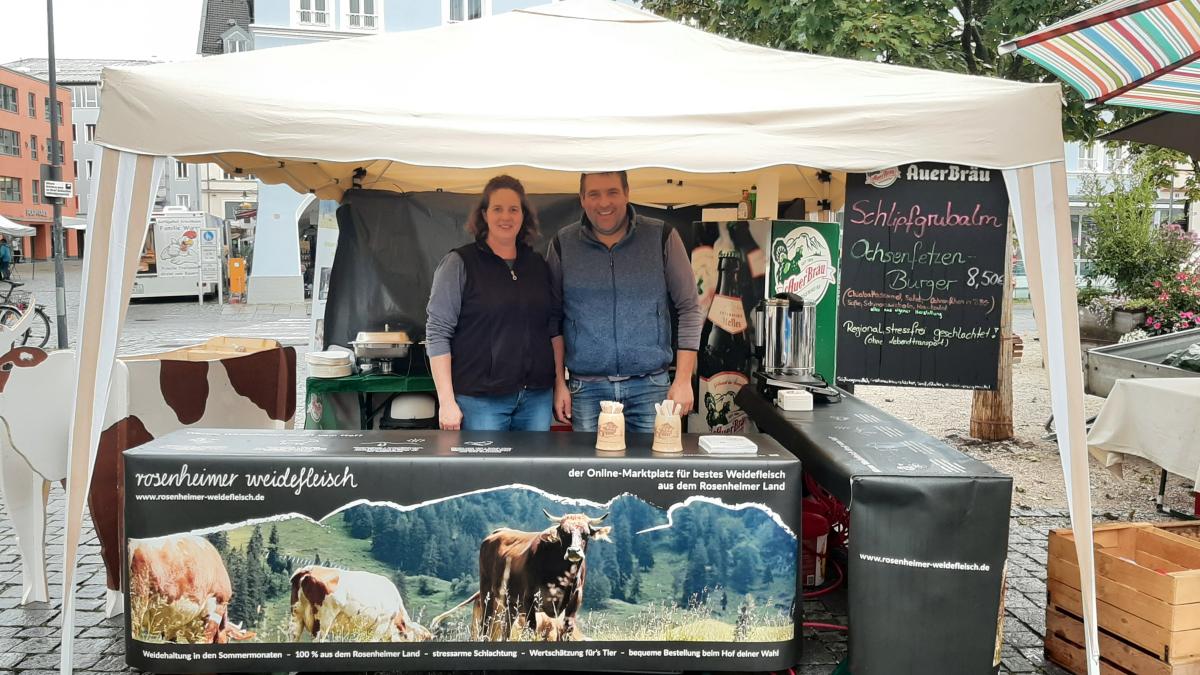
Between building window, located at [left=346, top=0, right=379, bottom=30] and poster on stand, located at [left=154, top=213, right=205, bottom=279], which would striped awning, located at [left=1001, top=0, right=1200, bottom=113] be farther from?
poster on stand, located at [left=154, top=213, right=205, bottom=279]

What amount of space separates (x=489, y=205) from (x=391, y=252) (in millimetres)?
2394

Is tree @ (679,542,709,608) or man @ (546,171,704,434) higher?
man @ (546,171,704,434)

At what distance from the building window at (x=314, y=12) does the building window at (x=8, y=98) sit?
37.2m

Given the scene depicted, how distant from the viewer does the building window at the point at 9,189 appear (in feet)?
157

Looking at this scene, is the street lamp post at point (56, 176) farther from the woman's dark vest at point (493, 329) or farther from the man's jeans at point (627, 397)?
the man's jeans at point (627, 397)

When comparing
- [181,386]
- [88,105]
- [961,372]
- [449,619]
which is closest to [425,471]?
[449,619]

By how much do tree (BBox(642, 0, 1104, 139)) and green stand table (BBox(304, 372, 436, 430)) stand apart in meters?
3.79

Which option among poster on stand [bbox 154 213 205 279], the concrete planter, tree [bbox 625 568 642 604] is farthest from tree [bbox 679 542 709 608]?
poster on stand [bbox 154 213 205 279]

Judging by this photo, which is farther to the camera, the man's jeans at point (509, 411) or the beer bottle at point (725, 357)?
the beer bottle at point (725, 357)

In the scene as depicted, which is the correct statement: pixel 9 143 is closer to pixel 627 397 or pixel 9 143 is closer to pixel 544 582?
pixel 627 397

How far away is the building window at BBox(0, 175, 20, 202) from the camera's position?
47812mm

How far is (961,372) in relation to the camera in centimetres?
389

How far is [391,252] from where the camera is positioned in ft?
18.9

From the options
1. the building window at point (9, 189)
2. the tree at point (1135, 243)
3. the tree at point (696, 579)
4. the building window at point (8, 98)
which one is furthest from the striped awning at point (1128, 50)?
the building window at point (8, 98)
